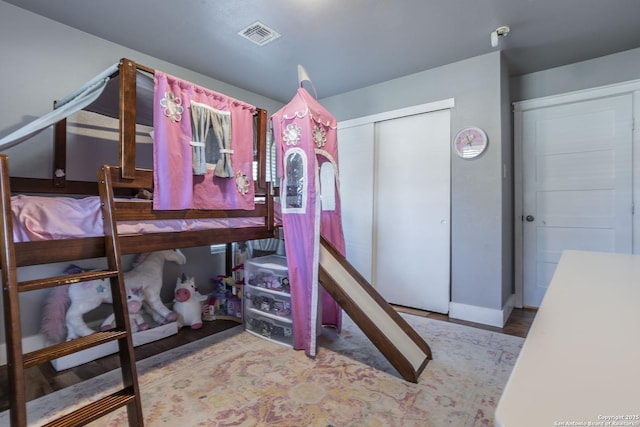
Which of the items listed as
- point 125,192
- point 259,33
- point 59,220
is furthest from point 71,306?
point 259,33

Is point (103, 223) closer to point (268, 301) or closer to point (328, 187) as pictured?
point (268, 301)

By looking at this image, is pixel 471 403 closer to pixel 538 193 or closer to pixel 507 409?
pixel 507 409

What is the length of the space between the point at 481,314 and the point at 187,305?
280cm

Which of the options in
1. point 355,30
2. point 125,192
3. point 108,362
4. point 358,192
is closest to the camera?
point 108,362

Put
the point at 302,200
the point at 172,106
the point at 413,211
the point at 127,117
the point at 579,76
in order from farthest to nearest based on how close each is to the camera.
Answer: the point at 413,211 → the point at 579,76 → the point at 302,200 → the point at 172,106 → the point at 127,117

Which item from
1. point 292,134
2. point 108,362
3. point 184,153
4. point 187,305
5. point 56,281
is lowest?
point 108,362

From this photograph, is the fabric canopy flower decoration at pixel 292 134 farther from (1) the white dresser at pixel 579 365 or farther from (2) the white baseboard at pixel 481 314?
(2) the white baseboard at pixel 481 314

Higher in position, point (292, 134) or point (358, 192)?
point (292, 134)

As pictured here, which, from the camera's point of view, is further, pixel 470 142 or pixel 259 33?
pixel 470 142

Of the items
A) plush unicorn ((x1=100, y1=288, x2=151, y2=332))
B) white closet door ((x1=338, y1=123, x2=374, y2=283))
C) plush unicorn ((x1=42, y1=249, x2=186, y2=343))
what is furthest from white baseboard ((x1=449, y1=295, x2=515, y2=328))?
plush unicorn ((x1=42, y1=249, x2=186, y2=343))

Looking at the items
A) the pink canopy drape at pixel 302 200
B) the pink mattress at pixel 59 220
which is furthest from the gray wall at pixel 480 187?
the pink mattress at pixel 59 220

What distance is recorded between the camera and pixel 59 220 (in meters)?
1.43

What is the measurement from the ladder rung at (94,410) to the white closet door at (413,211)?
275 cm

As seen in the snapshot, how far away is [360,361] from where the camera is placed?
2.10 metres
